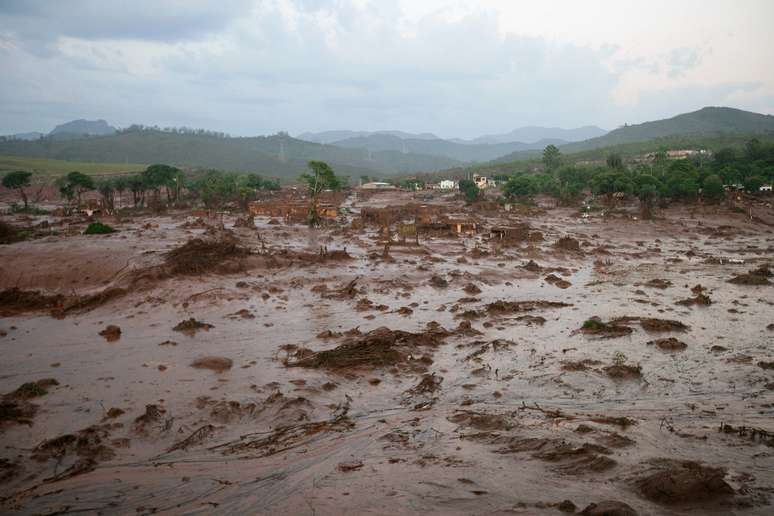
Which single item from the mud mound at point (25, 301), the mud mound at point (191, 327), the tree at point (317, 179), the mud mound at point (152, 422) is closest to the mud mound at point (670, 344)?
the mud mound at point (152, 422)

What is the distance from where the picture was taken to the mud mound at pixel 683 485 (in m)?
6.18

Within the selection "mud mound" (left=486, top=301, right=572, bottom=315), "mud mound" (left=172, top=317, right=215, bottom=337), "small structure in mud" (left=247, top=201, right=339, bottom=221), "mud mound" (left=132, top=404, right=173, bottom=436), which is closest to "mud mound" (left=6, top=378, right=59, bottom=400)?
"mud mound" (left=132, top=404, right=173, bottom=436)

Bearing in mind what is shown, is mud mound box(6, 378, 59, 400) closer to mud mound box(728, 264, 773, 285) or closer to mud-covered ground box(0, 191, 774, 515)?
mud-covered ground box(0, 191, 774, 515)

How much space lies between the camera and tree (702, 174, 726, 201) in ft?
152

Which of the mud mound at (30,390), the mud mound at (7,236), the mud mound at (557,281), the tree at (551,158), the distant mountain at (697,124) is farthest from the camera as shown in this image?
the distant mountain at (697,124)

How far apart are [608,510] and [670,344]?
8309mm

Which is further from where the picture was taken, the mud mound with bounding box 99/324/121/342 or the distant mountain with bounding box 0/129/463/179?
the distant mountain with bounding box 0/129/463/179

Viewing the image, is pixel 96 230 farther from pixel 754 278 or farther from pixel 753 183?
pixel 753 183

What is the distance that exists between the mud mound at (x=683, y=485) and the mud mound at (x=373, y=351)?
245 inches

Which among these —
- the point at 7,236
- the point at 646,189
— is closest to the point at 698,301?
the point at 7,236

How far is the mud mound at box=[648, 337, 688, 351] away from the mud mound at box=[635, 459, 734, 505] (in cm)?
644

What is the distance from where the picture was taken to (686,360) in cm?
1180

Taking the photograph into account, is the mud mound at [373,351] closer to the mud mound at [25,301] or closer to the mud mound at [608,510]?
the mud mound at [608,510]

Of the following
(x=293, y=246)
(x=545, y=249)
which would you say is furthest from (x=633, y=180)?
(x=293, y=246)
